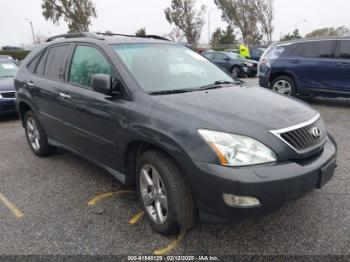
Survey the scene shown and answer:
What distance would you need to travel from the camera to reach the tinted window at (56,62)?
3843mm

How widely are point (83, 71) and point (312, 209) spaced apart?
2.67 meters

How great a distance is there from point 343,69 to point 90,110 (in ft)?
20.3

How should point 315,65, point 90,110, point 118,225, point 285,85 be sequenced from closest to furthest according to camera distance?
1. point 118,225
2. point 90,110
3. point 315,65
4. point 285,85

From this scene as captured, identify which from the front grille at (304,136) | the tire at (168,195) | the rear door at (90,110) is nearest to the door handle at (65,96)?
the rear door at (90,110)

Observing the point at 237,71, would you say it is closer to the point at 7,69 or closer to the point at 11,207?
the point at 7,69

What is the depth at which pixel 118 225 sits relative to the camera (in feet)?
9.36

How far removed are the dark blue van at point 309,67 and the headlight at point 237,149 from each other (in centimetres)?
605

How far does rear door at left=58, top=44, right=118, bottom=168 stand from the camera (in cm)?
301

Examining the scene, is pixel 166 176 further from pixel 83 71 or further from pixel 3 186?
pixel 3 186

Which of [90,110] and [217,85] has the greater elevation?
[217,85]

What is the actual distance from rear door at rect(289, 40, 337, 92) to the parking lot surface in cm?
410

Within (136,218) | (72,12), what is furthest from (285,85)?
(72,12)

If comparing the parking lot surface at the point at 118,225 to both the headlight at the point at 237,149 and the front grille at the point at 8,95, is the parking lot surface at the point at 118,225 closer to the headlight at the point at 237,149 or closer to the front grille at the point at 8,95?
the headlight at the point at 237,149

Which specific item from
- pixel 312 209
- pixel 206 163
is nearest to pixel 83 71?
pixel 206 163
